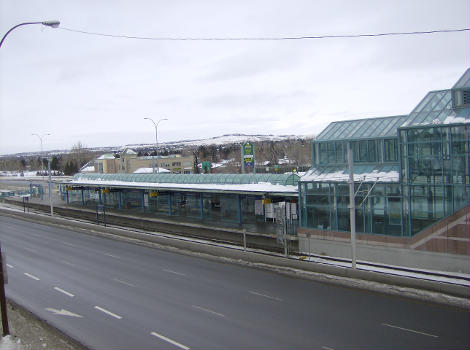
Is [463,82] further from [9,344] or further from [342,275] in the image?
[9,344]

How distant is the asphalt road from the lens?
1234 centimetres

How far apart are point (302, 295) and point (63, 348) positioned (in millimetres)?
9072

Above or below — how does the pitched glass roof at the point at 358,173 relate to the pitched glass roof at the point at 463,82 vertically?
below

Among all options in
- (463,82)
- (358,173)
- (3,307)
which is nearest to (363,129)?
(358,173)

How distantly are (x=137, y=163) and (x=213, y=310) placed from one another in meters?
80.9

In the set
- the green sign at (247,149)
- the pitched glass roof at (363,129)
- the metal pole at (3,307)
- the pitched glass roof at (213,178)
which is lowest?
the metal pole at (3,307)

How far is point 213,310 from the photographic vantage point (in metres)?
15.1

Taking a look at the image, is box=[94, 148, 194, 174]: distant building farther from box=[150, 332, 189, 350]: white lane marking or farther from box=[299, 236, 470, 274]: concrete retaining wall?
box=[150, 332, 189, 350]: white lane marking

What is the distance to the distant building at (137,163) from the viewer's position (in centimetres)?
9294

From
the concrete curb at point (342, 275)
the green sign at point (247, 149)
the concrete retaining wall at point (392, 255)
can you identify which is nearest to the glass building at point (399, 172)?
the concrete retaining wall at point (392, 255)

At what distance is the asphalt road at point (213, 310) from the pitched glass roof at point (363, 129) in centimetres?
987

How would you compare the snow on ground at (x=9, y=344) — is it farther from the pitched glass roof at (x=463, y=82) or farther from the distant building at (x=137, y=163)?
the distant building at (x=137, y=163)

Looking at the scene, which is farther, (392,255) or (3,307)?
(392,255)

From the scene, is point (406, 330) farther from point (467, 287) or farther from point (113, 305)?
point (113, 305)
